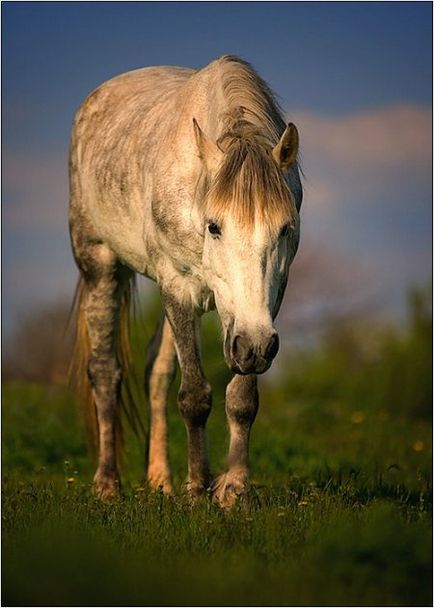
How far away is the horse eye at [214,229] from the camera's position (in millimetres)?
5812

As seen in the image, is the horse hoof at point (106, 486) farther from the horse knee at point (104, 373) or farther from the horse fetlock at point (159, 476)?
the horse knee at point (104, 373)

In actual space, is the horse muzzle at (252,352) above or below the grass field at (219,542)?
above

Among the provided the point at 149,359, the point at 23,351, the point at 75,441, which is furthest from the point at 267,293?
the point at 23,351

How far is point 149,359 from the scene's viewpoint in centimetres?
868

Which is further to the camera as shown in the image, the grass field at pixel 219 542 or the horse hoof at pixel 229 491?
the horse hoof at pixel 229 491

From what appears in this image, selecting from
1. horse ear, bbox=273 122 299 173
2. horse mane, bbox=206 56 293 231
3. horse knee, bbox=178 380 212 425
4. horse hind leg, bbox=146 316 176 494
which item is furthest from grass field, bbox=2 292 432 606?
horse ear, bbox=273 122 299 173

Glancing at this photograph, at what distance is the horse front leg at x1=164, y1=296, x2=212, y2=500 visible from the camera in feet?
22.2

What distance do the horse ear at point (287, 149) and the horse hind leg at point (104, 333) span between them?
267 centimetres

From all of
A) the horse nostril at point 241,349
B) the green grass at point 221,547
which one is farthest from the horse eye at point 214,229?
the green grass at point 221,547

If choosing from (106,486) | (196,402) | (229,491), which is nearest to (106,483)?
(106,486)

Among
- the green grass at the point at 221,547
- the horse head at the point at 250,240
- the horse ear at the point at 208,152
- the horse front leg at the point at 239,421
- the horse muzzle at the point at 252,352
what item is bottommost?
the green grass at the point at 221,547

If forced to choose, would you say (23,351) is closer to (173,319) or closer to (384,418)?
(384,418)

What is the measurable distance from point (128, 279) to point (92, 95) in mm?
1522

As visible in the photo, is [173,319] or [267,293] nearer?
[267,293]
